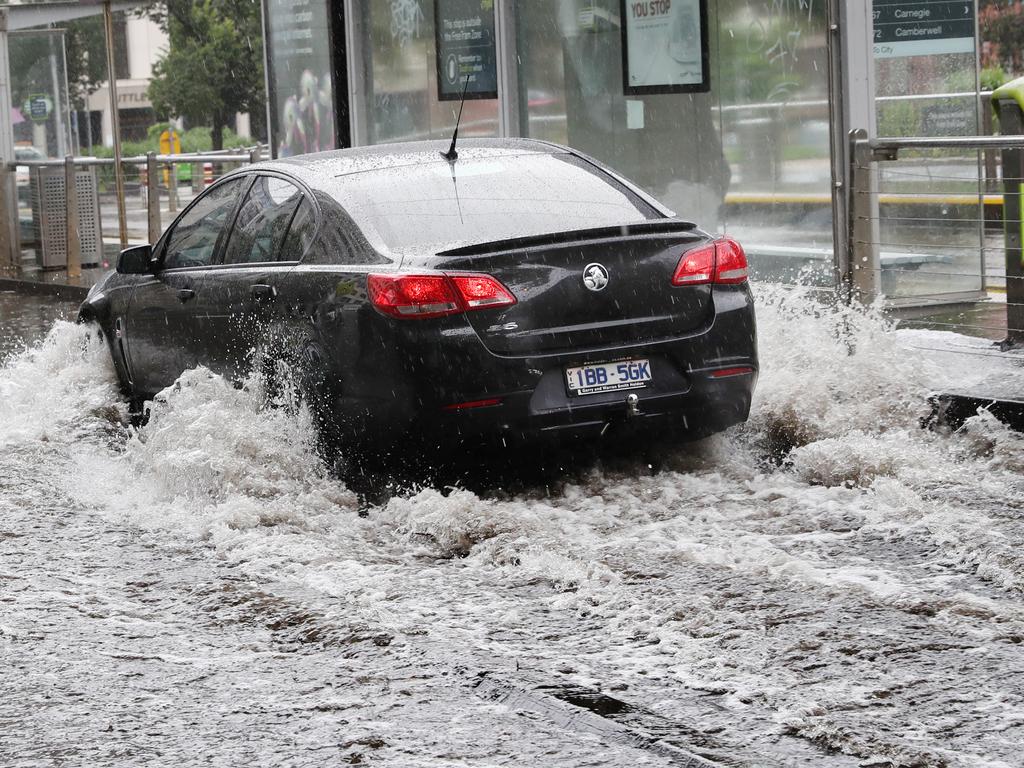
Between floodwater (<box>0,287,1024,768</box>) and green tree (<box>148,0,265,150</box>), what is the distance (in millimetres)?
47201

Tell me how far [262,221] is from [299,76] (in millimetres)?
9364

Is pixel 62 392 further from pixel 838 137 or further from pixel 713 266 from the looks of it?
pixel 838 137

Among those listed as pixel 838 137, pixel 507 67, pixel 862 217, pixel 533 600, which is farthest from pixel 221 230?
pixel 507 67

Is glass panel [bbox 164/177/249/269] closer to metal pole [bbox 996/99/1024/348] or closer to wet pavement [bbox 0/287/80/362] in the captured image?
wet pavement [bbox 0/287/80/362]

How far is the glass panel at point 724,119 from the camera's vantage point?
11.9 meters

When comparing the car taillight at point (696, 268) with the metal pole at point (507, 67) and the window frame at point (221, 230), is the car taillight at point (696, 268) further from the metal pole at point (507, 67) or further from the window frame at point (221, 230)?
the metal pole at point (507, 67)

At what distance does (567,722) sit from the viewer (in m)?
4.36

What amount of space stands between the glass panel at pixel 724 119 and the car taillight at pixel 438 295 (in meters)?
5.27

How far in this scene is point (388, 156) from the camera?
7.94 metres

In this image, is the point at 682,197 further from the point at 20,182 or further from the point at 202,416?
the point at 20,182

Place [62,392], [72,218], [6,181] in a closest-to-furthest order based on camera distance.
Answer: [62,392], [72,218], [6,181]

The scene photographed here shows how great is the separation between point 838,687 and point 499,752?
0.97 metres

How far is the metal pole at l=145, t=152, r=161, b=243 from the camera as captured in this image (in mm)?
18766

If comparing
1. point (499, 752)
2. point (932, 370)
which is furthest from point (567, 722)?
point (932, 370)
